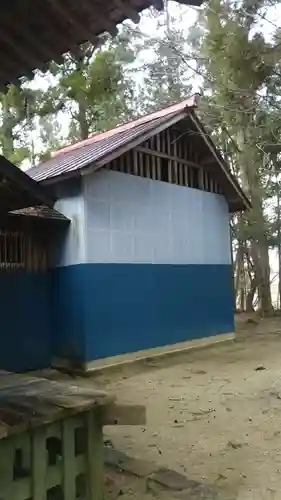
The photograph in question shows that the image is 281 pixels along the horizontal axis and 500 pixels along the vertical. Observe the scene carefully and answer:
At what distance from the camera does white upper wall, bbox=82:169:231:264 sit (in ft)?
27.8

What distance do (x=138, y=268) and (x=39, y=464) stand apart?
6.47 meters

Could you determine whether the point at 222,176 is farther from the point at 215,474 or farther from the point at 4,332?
the point at 215,474

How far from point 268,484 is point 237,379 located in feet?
12.7

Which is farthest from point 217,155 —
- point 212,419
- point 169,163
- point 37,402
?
point 37,402

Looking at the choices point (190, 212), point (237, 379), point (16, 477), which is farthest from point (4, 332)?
point (16, 477)

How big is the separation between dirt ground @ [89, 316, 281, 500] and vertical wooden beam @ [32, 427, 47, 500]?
0.98 m

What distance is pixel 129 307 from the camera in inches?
349

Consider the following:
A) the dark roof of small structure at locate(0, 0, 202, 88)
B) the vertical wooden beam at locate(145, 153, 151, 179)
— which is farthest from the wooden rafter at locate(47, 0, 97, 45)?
the vertical wooden beam at locate(145, 153, 151, 179)

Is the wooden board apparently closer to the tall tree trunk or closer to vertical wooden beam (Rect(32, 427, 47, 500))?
vertical wooden beam (Rect(32, 427, 47, 500))

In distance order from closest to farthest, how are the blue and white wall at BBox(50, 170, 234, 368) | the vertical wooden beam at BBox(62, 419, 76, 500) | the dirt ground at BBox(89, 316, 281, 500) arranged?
the vertical wooden beam at BBox(62, 419, 76, 500), the dirt ground at BBox(89, 316, 281, 500), the blue and white wall at BBox(50, 170, 234, 368)

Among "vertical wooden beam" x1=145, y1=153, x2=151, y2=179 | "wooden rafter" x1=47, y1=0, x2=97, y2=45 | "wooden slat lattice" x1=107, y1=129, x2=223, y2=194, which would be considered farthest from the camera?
"vertical wooden beam" x1=145, y1=153, x2=151, y2=179

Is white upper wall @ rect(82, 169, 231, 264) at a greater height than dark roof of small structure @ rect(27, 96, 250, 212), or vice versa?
dark roof of small structure @ rect(27, 96, 250, 212)

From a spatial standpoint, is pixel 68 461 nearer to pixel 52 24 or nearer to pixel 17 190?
pixel 52 24

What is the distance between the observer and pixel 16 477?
9.14 ft
